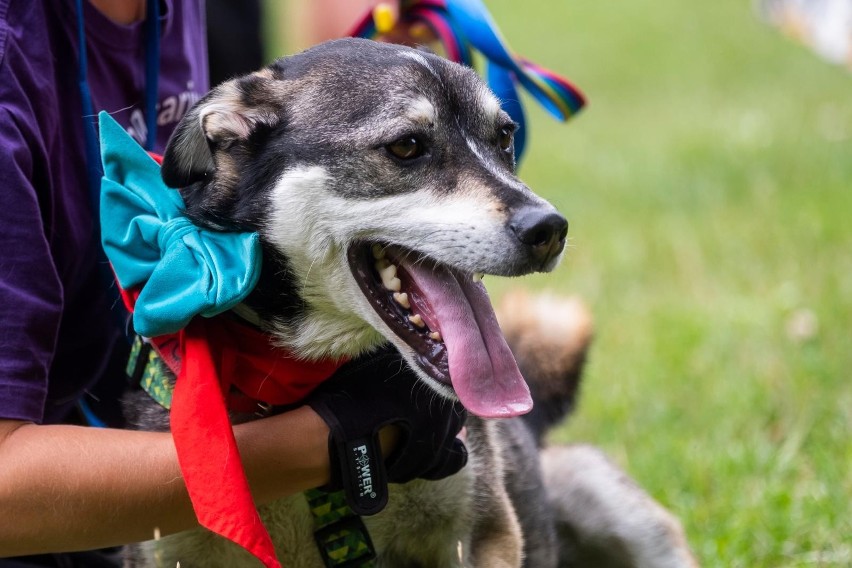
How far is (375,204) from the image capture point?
258cm

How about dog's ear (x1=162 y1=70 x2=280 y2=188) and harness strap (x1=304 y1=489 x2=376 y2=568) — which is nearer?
dog's ear (x1=162 y1=70 x2=280 y2=188)

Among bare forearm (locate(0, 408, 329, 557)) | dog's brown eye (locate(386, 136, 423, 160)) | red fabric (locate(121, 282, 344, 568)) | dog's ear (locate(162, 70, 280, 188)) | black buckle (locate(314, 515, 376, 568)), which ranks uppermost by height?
dog's brown eye (locate(386, 136, 423, 160))

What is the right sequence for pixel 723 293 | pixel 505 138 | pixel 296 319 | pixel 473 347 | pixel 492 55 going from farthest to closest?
pixel 723 293
pixel 492 55
pixel 505 138
pixel 296 319
pixel 473 347

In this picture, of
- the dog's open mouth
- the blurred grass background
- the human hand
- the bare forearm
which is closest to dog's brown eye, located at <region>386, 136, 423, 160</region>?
the dog's open mouth

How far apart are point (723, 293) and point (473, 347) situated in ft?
12.0

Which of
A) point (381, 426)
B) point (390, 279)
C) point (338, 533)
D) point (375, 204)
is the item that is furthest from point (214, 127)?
point (338, 533)

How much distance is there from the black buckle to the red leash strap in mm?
327

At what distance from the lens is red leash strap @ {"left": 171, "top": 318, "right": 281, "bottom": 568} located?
7.84 feet

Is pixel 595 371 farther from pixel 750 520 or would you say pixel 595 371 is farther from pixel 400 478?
pixel 400 478

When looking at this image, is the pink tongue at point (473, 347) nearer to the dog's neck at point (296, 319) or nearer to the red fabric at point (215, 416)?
the dog's neck at point (296, 319)

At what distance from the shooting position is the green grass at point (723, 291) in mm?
3955

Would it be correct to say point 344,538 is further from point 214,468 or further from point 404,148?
point 404,148

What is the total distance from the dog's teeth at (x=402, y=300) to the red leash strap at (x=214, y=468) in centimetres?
43

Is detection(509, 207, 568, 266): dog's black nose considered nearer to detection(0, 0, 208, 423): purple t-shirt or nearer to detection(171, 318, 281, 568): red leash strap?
detection(171, 318, 281, 568): red leash strap
